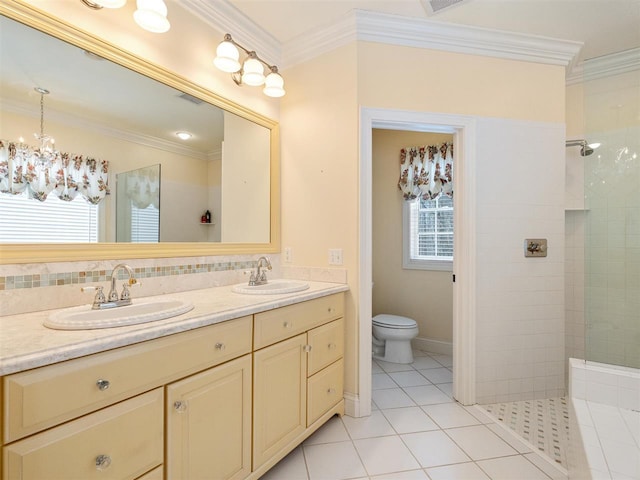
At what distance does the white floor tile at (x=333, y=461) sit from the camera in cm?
151

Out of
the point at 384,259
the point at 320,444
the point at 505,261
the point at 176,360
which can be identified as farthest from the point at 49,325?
the point at 384,259

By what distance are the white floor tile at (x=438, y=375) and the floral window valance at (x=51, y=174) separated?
2.67 meters

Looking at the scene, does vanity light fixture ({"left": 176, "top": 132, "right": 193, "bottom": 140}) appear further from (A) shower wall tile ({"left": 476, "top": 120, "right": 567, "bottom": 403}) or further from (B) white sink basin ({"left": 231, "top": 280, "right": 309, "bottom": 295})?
(A) shower wall tile ({"left": 476, "top": 120, "right": 567, "bottom": 403})

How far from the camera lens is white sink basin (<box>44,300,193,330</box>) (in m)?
0.97

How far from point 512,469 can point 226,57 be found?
A: 2.70 m

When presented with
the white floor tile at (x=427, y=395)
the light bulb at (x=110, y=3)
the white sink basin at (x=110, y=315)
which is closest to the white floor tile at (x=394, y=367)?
the white floor tile at (x=427, y=395)

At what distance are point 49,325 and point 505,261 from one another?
2.53 metres

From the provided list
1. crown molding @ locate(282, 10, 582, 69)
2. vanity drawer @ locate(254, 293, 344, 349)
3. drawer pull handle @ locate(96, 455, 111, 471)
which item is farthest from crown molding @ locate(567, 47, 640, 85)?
drawer pull handle @ locate(96, 455, 111, 471)

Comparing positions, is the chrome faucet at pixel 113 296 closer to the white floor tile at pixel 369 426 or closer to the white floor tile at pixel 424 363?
the white floor tile at pixel 369 426

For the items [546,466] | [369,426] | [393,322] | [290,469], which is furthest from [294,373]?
[393,322]

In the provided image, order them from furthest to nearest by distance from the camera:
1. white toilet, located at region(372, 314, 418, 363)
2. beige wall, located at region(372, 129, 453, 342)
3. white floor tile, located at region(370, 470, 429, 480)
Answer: beige wall, located at region(372, 129, 453, 342) < white toilet, located at region(372, 314, 418, 363) < white floor tile, located at region(370, 470, 429, 480)

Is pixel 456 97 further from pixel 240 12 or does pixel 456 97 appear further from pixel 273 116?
pixel 240 12

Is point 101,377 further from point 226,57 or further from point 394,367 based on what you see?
point 394,367

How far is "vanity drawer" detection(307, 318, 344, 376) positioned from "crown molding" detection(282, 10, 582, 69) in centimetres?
189
